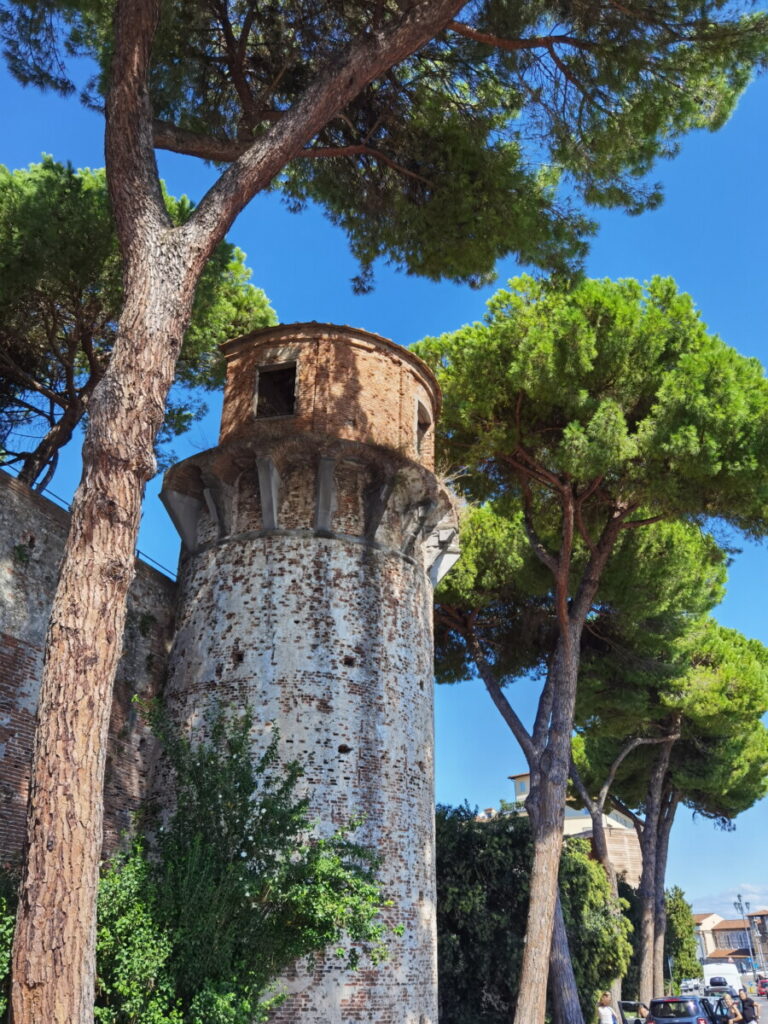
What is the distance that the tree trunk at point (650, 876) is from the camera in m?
21.6

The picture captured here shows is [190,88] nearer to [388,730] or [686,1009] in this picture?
[388,730]

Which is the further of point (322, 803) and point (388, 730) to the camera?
point (388, 730)

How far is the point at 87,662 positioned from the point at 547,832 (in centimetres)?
857

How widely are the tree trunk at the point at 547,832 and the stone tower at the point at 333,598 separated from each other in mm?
2357

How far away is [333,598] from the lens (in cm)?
1032

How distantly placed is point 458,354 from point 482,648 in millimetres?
5939

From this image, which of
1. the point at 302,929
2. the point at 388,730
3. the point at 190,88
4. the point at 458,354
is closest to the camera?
the point at 302,929

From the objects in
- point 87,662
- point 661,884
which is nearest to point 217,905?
point 87,662

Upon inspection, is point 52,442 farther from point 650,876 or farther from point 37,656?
point 650,876

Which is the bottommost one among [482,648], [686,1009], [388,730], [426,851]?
[686,1009]

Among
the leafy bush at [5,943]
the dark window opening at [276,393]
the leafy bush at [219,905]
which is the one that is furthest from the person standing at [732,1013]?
the leafy bush at [5,943]

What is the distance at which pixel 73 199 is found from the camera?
511 inches

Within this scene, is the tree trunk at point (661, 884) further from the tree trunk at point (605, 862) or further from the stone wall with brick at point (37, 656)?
the stone wall with brick at point (37, 656)

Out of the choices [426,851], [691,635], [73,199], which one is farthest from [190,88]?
[691,635]
